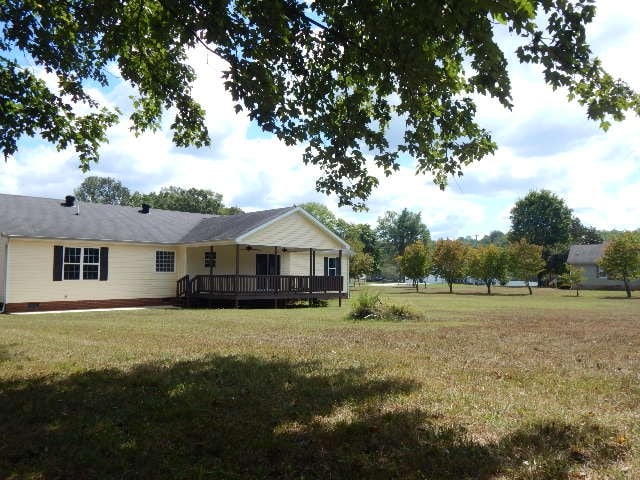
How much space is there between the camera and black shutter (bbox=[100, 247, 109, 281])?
912 inches

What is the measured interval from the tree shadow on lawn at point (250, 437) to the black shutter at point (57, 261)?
17.0 metres

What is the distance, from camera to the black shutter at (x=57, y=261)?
21.6 m

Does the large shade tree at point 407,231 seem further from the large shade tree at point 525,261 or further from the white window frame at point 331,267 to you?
the white window frame at point 331,267

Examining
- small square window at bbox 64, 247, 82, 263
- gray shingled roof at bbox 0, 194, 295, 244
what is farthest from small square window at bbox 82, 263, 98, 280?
gray shingled roof at bbox 0, 194, 295, 244

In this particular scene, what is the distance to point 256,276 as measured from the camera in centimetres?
2383

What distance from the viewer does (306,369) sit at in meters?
7.45

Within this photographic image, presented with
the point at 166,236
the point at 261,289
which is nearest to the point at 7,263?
the point at 166,236

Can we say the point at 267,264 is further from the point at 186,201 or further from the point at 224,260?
the point at 186,201

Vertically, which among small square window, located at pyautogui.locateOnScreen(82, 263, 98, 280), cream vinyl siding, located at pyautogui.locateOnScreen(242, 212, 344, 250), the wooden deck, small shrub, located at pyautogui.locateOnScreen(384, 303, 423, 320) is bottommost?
small shrub, located at pyautogui.locateOnScreen(384, 303, 423, 320)

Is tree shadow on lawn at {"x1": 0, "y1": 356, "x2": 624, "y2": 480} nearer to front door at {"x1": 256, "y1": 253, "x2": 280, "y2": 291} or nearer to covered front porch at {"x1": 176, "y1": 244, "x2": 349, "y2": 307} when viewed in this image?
covered front porch at {"x1": 176, "y1": 244, "x2": 349, "y2": 307}

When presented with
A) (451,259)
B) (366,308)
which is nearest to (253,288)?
(366,308)

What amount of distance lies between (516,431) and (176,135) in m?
8.98

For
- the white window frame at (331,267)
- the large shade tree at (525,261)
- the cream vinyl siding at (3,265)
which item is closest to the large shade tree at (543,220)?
the large shade tree at (525,261)

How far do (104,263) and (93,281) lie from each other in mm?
931
